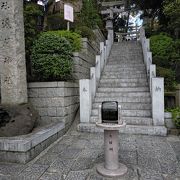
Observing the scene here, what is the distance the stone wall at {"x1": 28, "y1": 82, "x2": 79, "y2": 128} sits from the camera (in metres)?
5.91

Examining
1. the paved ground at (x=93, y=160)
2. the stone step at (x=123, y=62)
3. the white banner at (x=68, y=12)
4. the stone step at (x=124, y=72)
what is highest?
the white banner at (x=68, y=12)

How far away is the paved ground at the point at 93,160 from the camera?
334 centimetres

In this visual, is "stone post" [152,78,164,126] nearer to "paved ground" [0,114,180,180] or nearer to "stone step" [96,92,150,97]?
"paved ground" [0,114,180,180]

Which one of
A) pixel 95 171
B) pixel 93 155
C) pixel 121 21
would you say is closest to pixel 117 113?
pixel 95 171

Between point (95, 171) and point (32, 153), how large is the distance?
133cm

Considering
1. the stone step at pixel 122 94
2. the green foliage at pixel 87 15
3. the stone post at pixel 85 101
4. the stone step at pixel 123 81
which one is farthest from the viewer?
the green foliage at pixel 87 15

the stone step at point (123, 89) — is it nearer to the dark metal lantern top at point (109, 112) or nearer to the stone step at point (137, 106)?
the stone step at point (137, 106)

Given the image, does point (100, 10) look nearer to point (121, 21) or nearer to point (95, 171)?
point (121, 21)

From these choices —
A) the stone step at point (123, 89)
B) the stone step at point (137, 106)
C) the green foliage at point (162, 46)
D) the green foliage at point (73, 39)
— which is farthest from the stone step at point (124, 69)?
the stone step at point (137, 106)

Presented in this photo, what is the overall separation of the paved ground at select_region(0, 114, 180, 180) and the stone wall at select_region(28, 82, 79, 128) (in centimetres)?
89

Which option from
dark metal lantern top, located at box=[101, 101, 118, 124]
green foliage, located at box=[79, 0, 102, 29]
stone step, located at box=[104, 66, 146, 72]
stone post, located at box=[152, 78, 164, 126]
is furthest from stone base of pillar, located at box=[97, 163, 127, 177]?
green foliage, located at box=[79, 0, 102, 29]

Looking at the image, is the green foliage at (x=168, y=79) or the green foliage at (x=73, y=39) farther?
the green foliage at (x=73, y=39)

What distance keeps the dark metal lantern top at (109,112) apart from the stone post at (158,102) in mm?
2873

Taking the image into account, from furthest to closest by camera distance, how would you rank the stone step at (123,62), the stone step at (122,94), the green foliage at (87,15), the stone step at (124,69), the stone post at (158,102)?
1. the green foliage at (87,15)
2. the stone step at (123,62)
3. the stone step at (124,69)
4. the stone step at (122,94)
5. the stone post at (158,102)
